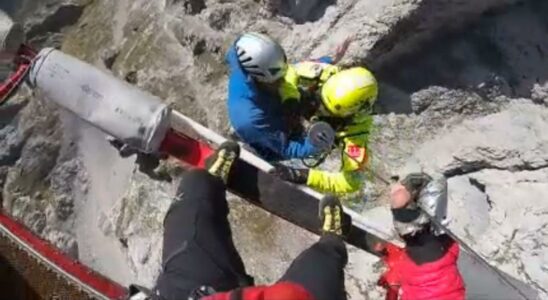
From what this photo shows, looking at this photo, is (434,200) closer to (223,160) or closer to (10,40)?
(223,160)

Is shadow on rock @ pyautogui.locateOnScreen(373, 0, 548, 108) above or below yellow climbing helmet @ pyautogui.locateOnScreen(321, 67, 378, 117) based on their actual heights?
below

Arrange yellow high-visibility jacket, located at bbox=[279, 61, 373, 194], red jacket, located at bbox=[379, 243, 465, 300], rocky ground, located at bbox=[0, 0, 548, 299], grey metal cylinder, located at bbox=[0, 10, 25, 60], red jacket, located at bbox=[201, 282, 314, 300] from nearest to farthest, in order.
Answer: red jacket, located at bbox=[201, 282, 314, 300] → red jacket, located at bbox=[379, 243, 465, 300] → yellow high-visibility jacket, located at bbox=[279, 61, 373, 194] → grey metal cylinder, located at bbox=[0, 10, 25, 60] → rocky ground, located at bbox=[0, 0, 548, 299]

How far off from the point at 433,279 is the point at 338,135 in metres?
1.50

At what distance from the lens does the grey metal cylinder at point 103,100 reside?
5629mm

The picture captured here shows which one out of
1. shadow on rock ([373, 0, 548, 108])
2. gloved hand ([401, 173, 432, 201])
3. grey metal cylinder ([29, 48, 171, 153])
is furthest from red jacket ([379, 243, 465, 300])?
shadow on rock ([373, 0, 548, 108])

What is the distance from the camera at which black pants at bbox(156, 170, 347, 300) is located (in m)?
4.27

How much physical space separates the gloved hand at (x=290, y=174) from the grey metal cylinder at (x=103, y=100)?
833mm

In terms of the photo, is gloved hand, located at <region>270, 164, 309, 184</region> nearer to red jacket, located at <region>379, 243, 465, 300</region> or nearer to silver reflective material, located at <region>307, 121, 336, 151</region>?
silver reflective material, located at <region>307, 121, 336, 151</region>

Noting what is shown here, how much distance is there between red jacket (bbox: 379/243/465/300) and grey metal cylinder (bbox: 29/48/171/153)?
1.91 metres

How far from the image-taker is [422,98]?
7.44 metres

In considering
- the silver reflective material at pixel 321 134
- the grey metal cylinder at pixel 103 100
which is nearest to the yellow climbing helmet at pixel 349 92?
the silver reflective material at pixel 321 134

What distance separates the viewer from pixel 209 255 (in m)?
4.50

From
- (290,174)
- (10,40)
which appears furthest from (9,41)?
(290,174)

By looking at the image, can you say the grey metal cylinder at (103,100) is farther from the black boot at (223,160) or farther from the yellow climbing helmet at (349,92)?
the yellow climbing helmet at (349,92)
